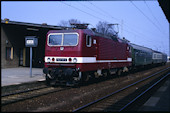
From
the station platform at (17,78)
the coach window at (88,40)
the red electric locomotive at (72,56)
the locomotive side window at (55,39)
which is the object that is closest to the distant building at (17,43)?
the station platform at (17,78)

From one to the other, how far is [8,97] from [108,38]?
8.82 m

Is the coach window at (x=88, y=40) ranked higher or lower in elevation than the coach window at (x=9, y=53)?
higher

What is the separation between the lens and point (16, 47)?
23.2 m

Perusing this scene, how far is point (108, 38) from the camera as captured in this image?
15.9 metres

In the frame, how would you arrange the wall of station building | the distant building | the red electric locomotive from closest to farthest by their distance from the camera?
the red electric locomotive → the distant building → the wall of station building

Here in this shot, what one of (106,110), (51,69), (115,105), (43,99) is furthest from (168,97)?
(51,69)

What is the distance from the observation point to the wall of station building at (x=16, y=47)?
70.9 ft

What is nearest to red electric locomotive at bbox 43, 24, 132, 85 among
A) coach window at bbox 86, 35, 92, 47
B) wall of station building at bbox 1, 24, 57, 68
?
coach window at bbox 86, 35, 92, 47

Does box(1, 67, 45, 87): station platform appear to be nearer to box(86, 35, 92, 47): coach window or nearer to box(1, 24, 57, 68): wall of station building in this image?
box(86, 35, 92, 47): coach window

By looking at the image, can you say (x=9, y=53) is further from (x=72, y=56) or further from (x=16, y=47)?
(x=72, y=56)

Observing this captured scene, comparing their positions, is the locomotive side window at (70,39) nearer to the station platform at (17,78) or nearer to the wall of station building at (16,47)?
the station platform at (17,78)

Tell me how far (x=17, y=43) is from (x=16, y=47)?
45 centimetres

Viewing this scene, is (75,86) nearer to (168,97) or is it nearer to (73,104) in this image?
(73,104)

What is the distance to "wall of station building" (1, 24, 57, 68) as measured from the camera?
21625 mm
